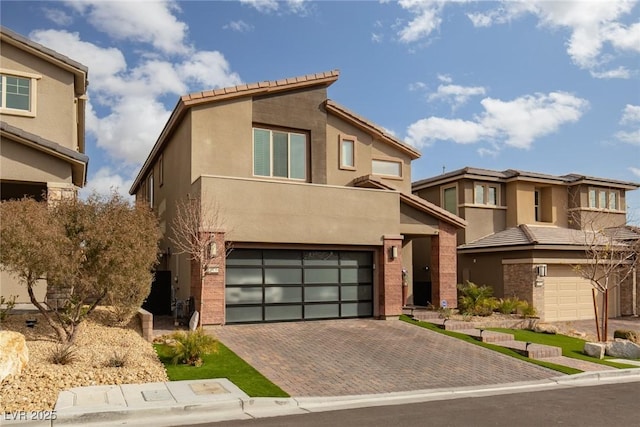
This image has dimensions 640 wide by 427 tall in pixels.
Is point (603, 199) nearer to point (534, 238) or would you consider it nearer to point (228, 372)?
point (534, 238)

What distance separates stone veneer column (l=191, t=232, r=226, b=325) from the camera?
16266mm

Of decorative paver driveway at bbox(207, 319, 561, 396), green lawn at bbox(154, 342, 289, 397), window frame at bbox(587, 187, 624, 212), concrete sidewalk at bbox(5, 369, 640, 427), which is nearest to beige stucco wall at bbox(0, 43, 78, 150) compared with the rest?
decorative paver driveway at bbox(207, 319, 561, 396)

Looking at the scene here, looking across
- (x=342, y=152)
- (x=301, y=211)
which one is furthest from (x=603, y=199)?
(x=301, y=211)

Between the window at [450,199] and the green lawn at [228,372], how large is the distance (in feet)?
56.2

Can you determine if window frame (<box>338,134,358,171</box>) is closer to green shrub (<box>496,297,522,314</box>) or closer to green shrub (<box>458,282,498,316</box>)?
green shrub (<box>458,282,498,316</box>)

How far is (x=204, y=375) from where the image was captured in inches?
440

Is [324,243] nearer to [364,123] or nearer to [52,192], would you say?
[364,123]

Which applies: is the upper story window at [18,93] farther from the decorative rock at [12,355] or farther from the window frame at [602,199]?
the window frame at [602,199]

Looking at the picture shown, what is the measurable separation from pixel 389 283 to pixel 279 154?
6318 mm

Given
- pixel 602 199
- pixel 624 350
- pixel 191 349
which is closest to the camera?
pixel 191 349

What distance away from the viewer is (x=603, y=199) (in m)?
30.5

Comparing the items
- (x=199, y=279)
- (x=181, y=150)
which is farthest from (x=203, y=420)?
(x=181, y=150)

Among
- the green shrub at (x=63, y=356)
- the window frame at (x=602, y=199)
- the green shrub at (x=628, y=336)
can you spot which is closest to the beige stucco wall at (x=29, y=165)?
the green shrub at (x=63, y=356)

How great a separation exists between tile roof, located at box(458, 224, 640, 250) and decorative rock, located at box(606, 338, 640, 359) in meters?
7.09
